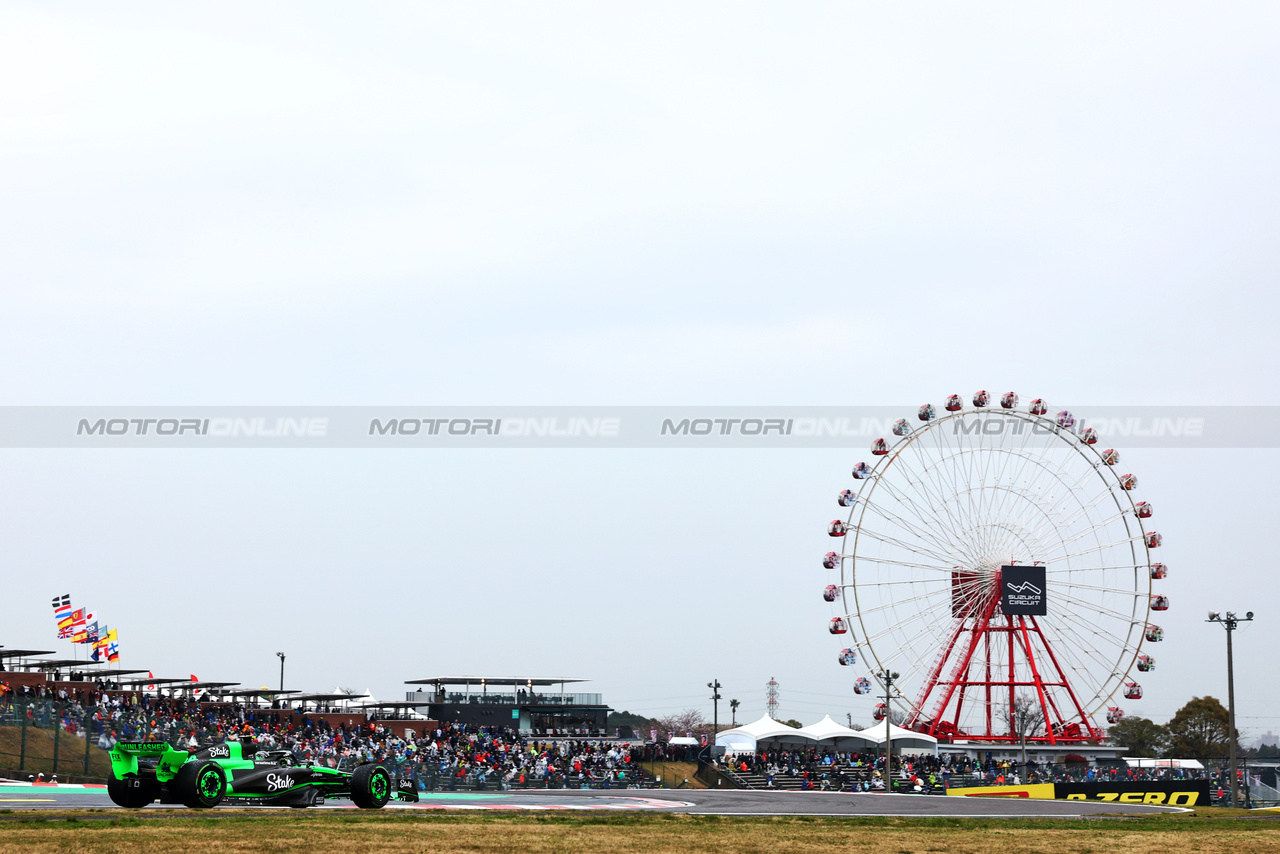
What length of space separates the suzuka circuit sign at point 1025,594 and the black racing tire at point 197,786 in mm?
51204

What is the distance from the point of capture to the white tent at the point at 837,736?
66.1 m

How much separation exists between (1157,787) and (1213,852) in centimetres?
2944

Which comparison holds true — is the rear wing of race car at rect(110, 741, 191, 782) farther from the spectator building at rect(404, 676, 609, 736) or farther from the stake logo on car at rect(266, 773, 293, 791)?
the spectator building at rect(404, 676, 609, 736)

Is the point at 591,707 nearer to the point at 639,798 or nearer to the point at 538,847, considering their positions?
the point at 639,798

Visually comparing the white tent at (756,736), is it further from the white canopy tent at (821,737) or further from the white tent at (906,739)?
the white tent at (906,739)

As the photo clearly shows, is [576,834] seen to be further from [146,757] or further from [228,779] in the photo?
[146,757]

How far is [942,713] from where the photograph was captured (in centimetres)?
6900

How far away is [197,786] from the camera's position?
22.3 m

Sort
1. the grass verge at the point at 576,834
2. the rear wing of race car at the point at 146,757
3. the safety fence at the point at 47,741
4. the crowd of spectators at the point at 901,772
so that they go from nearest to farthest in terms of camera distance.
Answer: the grass verge at the point at 576,834, the rear wing of race car at the point at 146,757, the safety fence at the point at 47,741, the crowd of spectators at the point at 901,772

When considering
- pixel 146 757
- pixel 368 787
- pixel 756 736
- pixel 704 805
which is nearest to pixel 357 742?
pixel 756 736

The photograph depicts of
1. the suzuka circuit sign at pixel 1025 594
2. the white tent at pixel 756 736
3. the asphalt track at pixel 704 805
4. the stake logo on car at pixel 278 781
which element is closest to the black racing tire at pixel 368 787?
the stake logo on car at pixel 278 781

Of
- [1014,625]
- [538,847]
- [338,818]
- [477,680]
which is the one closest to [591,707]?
[477,680]

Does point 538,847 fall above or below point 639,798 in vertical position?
above

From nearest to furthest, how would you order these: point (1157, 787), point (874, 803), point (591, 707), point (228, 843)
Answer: point (228, 843) < point (874, 803) < point (1157, 787) < point (591, 707)
